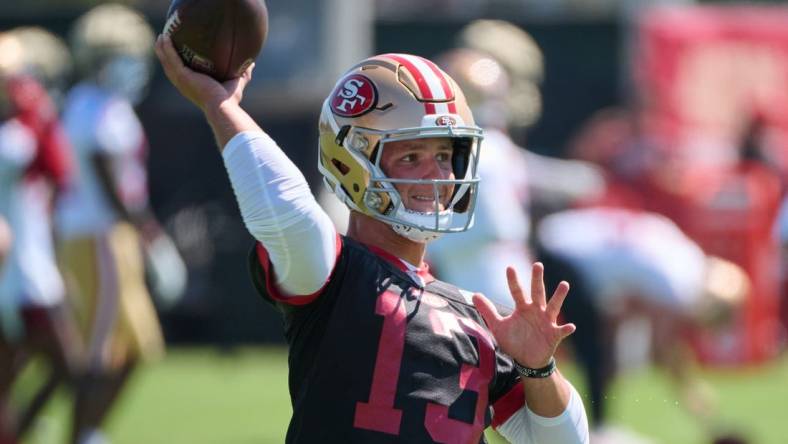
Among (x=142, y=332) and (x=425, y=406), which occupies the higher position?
(x=425, y=406)

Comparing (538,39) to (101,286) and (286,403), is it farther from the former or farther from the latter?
(101,286)

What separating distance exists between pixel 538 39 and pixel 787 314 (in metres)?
4.17

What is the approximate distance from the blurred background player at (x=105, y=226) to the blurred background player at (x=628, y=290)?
1.98 m

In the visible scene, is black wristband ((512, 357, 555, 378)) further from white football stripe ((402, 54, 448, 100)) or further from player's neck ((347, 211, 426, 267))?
white football stripe ((402, 54, 448, 100))

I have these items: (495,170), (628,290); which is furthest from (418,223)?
(628,290)

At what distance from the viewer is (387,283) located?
2898mm

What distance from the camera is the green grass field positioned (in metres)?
8.35

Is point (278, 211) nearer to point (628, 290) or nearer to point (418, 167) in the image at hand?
point (418, 167)

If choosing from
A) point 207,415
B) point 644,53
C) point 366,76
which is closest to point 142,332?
point 207,415

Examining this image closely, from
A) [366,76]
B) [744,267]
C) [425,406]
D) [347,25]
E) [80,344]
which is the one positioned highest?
[366,76]

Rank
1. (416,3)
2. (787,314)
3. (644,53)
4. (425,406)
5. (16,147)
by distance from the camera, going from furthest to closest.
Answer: (416,3)
(644,53)
(787,314)
(16,147)
(425,406)

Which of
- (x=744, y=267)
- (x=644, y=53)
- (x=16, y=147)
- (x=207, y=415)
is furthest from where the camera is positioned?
(x=644, y=53)

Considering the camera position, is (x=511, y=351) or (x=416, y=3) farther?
(x=416, y=3)

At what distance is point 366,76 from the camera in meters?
2.99
